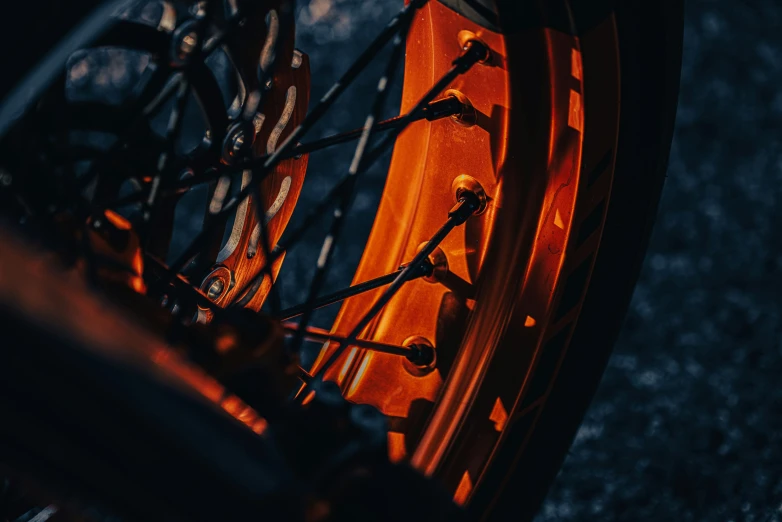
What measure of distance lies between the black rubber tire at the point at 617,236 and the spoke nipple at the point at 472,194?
77 mm

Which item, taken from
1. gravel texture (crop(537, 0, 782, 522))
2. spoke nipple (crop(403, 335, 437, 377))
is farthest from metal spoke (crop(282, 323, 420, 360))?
gravel texture (crop(537, 0, 782, 522))

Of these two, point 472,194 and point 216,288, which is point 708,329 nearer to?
point 472,194

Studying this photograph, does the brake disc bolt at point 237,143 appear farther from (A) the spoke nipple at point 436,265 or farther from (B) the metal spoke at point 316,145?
(A) the spoke nipple at point 436,265

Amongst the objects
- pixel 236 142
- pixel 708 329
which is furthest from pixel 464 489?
pixel 708 329

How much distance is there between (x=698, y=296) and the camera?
1.02 meters

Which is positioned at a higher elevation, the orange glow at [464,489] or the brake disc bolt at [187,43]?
the brake disc bolt at [187,43]

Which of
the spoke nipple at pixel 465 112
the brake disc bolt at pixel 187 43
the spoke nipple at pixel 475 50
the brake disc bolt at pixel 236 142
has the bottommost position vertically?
the brake disc bolt at pixel 236 142

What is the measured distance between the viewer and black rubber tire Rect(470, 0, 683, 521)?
536mm

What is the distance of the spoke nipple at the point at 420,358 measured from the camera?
0.63m

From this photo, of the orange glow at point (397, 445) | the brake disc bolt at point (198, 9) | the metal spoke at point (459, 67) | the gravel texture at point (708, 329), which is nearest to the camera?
the brake disc bolt at point (198, 9)

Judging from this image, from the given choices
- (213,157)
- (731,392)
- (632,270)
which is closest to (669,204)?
(731,392)

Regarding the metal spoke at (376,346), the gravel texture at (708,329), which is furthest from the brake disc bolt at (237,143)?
the gravel texture at (708,329)

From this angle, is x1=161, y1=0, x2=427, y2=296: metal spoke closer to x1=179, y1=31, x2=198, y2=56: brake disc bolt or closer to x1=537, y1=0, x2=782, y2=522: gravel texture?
x1=179, y1=31, x2=198, y2=56: brake disc bolt

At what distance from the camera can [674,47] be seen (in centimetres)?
54
